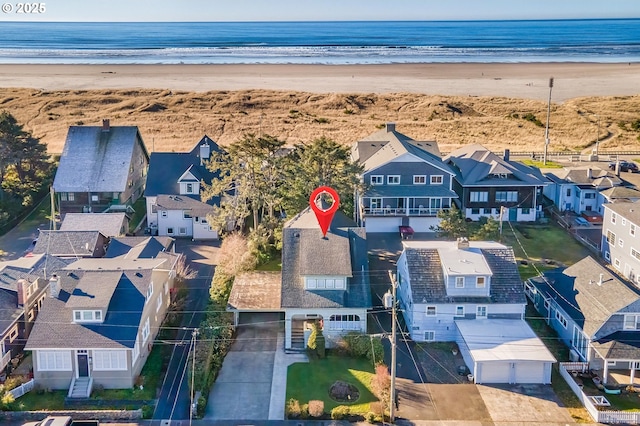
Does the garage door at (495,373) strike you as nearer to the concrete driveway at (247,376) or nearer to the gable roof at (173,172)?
the concrete driveway at (247,376)

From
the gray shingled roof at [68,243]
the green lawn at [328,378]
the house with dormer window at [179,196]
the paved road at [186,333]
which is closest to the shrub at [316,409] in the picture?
the green lawn at [328,378]

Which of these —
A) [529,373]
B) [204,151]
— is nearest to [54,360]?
[529,373]

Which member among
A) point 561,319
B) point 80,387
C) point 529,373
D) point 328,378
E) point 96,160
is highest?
point 96,160

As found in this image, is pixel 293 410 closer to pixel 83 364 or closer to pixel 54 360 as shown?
pixel 83 364

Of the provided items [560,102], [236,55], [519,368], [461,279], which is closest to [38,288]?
[461,279]

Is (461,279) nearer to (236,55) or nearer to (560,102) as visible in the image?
(560,102)

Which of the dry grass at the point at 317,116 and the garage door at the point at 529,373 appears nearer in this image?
the garage door at the point at 529,373
